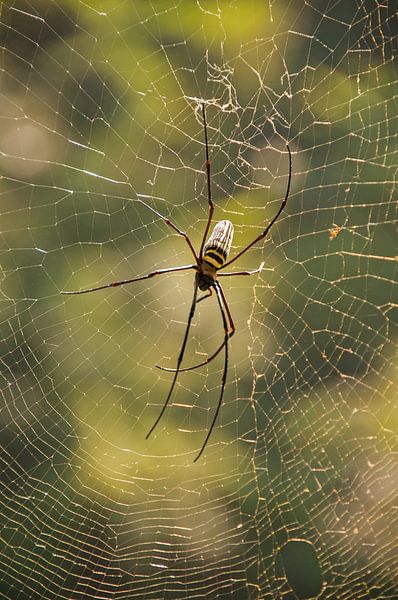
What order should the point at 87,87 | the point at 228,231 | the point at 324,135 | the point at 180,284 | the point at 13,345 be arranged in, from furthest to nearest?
the point at 87,87
the point at 324,135
the point at 13,345
the point at 180,284
the point at 228,231

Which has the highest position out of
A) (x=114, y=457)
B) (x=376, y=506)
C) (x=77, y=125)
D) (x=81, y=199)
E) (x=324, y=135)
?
(x=77, y=125)

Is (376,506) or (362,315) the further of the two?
(362,315)

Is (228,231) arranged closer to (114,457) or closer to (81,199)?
(114,457)

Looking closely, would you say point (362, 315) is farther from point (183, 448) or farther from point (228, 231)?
point (228, 231)

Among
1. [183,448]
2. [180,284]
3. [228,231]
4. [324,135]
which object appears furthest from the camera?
[324,135]

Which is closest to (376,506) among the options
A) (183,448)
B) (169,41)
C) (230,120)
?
(183,448)

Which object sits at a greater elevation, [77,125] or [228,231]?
[77,125]

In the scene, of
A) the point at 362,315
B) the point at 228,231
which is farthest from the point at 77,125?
the point at 228,231
